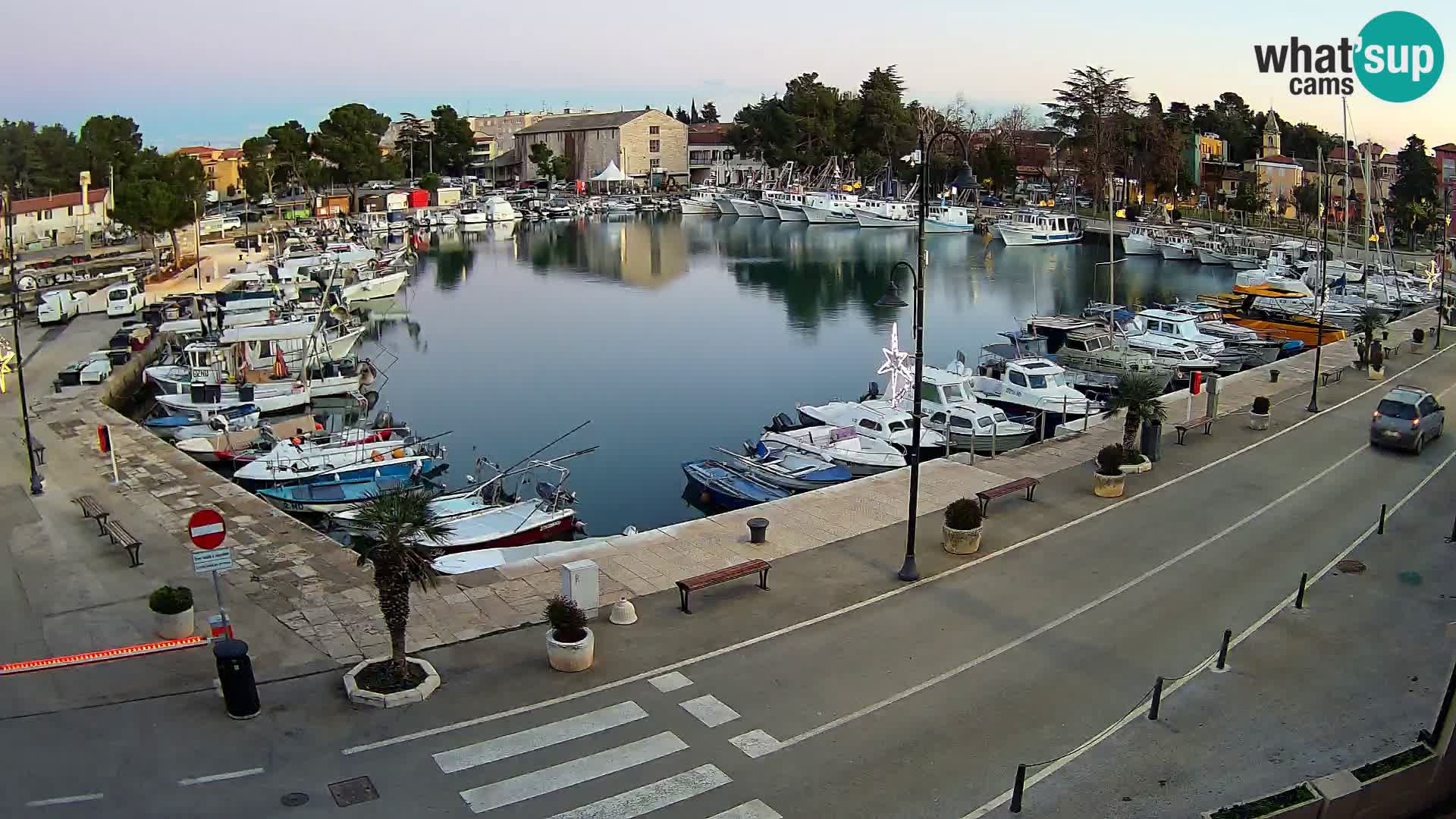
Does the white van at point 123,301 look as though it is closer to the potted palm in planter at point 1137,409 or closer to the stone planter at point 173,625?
the stone planter at point 173,625

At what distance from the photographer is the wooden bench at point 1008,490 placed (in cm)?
2238

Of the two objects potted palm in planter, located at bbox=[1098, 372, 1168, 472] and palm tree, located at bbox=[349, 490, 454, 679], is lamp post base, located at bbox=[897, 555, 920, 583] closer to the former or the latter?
palm tree, located at bbox=[349, 490, 454, 679]

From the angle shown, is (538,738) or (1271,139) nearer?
(538,738)

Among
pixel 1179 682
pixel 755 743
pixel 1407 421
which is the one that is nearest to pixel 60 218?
pixel 1407 421

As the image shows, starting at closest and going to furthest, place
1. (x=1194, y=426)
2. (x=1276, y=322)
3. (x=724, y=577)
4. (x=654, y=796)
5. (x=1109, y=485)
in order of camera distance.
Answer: (x=654, y=796) → (x=724, y=577) → (x=1109, y=485) → (x=1194, y=426) → (x=1276, y=322)

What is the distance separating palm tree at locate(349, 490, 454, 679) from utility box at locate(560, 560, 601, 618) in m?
2.53

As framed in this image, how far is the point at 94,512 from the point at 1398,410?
29.1 m

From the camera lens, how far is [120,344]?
44594mm

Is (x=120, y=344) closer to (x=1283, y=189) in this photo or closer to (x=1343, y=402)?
(x=1343, y=402)

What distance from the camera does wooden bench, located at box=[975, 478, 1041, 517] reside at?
22.4 metres

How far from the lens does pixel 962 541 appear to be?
19938mm

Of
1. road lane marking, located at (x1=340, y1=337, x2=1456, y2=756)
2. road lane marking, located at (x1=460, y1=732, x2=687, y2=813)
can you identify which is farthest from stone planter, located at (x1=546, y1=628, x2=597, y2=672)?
road lane marking, located at (x1=460, y1=732, x2=687, y2=813)

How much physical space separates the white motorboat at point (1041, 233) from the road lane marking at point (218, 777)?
342ft

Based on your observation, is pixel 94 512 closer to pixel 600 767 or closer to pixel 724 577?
pixel 724 577
